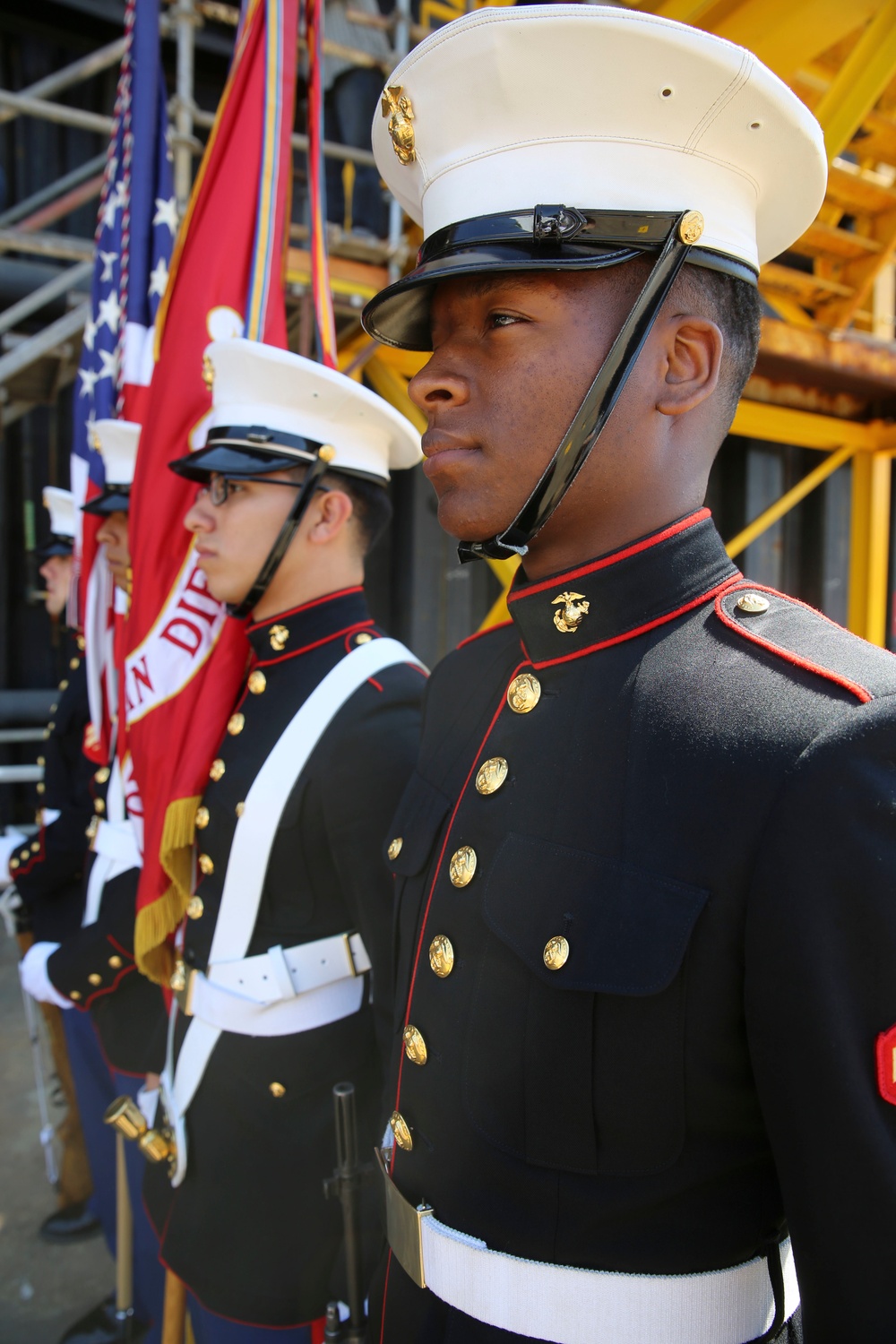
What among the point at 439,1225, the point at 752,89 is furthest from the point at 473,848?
the point at 752,89

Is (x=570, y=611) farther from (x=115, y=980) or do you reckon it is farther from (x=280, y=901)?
(x=115, y=980)

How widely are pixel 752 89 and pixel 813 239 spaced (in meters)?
3.54

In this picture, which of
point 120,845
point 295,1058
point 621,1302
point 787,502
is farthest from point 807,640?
point 787,502

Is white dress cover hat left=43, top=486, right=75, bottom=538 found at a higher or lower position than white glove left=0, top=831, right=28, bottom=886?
higher

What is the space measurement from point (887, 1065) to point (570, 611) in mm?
524

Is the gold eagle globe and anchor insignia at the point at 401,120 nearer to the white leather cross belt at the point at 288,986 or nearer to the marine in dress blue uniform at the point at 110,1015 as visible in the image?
the white leather cross belt at the point at 288,986

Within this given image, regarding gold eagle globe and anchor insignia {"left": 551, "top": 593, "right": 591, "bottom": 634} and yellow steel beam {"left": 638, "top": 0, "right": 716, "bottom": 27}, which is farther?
yellow steel beam {"left": 638, "top": 0, "right": 716, "bottom": 27}

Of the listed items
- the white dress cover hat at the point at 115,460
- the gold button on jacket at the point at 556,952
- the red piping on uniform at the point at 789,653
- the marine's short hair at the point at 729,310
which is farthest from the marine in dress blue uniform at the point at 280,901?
the white dress cover hat at the point at 115,460

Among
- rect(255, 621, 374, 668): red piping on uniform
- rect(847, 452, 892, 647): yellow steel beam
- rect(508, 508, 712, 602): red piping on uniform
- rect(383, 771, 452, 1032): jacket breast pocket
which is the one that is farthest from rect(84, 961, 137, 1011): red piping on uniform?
rect(847, 452, 892, 647): yellow steel beam

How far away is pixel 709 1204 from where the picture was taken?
31.2 inches

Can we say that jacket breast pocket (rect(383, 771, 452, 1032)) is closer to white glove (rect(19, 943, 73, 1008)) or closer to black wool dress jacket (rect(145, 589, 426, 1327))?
black wool dress jacket (rect(145, 589, 426, 1327))

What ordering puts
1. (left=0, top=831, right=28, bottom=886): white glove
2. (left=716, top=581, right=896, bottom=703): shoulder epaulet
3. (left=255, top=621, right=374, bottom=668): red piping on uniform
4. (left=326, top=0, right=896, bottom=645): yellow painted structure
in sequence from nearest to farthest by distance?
1. (left=716, top=581, right=896, bottom=703): shoulder epaulet
2. (left=255, top=621, right=374, bottom=668): red piping on uniform
3. (left=326, top=0, right=896, bottom=645): yellow painted structure
4. (left=0, top=831, right=28, bottom=886): white glove

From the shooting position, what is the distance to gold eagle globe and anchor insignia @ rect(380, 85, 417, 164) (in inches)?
38.8

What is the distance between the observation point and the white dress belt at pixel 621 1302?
791mm
